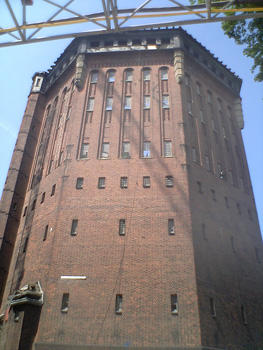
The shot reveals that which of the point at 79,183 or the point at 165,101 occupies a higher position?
the point at 165,101

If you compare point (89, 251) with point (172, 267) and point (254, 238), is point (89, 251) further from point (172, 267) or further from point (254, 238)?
point (254, 238)

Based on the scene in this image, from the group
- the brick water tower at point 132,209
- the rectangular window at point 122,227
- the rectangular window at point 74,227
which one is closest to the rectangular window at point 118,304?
the brick water tower at point 132,209

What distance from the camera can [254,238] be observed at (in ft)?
93.7

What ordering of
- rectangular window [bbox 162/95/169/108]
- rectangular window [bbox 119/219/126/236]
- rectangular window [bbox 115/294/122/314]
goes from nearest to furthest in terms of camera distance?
1. rectangular window [bbox 115/294/122/314]
2. rectangular window [bbox 119/219/126/236]
3. rectangular window [bbox 162/95/169/108]

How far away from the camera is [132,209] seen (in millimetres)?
24266

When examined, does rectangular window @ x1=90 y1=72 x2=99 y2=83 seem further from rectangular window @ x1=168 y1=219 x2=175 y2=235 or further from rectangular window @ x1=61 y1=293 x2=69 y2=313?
rectangular window @ x1=61 y1=293 x2=69 y2=313

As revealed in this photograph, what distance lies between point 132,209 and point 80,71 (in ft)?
48.1

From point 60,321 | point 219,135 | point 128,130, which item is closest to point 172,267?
point 60,321

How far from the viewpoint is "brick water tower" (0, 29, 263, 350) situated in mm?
20719

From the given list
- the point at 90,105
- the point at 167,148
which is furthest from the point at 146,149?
the point at 90,105

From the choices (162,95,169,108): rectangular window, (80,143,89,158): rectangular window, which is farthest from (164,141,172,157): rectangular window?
(80,143,89,158): rectangular window

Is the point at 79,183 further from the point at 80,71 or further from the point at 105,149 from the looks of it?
the point at 80,71

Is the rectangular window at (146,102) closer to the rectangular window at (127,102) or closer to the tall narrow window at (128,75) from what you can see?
the rectangular window at (127,102)

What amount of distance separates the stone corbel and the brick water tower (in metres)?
0.13
